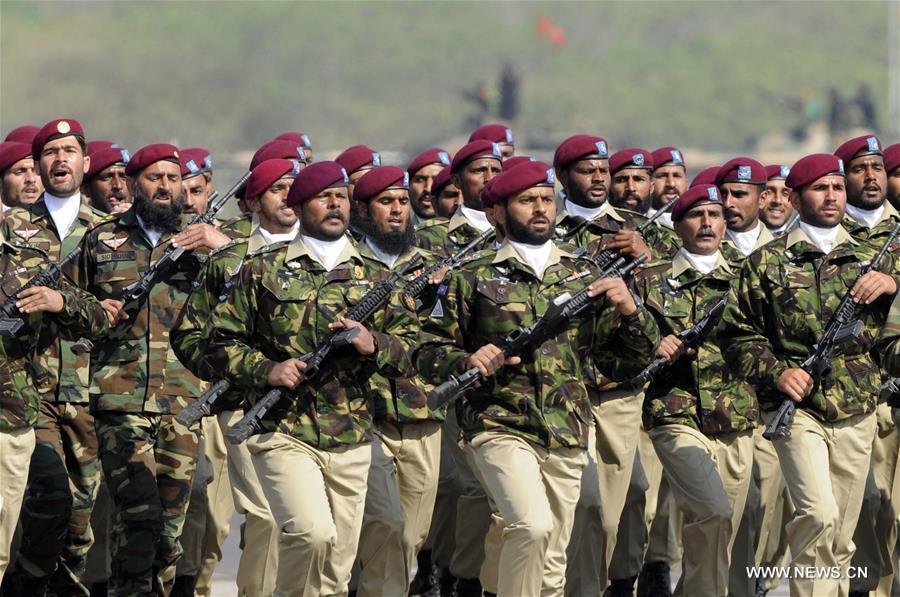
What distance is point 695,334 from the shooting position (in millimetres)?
10719

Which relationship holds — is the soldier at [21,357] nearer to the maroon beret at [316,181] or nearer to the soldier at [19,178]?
the maroon beret at [316,181]


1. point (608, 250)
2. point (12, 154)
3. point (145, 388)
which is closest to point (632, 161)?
point (608, 250)

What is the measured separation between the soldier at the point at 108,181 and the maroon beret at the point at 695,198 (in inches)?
127

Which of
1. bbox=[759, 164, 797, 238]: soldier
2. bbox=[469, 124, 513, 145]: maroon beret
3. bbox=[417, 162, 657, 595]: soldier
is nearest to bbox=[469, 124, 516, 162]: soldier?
bbox=[469, 124, 513, 145]: maroon beret

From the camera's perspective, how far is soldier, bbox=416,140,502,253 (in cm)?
1168

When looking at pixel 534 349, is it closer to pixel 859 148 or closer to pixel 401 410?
pixel 401 410

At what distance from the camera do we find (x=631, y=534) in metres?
11.2

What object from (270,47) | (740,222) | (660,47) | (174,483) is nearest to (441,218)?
(740,222)

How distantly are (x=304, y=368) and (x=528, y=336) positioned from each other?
104cm

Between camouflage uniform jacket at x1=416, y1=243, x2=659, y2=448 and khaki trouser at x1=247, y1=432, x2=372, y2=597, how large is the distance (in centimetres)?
60

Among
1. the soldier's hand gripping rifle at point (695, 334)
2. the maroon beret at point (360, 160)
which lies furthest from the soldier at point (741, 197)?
the maroon beret at point (360, 160)

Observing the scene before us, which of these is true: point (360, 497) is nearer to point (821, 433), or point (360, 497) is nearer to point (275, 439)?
point (275, 439)

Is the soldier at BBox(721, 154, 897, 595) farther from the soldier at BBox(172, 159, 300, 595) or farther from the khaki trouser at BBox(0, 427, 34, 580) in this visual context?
the khaki trouser at BBox(0, 427, 34, 580)

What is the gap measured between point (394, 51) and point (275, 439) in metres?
120
